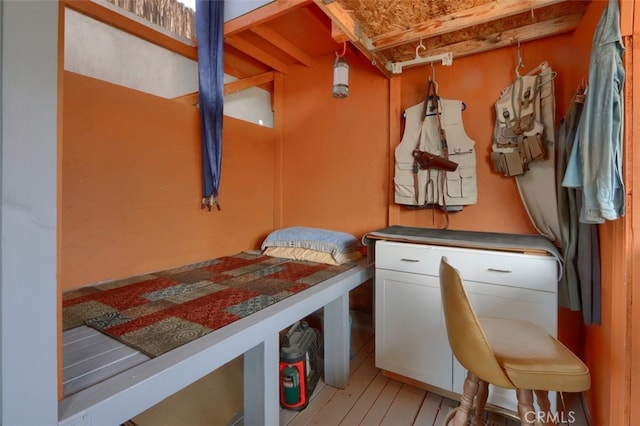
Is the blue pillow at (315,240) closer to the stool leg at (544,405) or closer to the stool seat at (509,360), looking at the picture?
the stool seat at (509,360)

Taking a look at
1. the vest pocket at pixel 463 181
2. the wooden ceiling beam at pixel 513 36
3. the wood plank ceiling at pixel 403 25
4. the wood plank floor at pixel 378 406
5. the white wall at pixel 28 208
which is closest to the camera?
the white wall at pixel 28 208

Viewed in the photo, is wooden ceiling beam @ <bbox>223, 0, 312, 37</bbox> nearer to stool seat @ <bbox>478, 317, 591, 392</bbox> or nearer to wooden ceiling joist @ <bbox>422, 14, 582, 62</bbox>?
wooden ceiling joist @ <bbox>422, 14, 582, 62</bbox>

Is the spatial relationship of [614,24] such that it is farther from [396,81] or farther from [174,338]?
[174,338]

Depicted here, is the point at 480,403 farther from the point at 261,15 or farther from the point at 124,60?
the point at 124,60

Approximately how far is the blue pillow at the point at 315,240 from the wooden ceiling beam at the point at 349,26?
135 cm

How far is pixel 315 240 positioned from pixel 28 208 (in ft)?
6.10

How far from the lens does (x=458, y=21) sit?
175cm

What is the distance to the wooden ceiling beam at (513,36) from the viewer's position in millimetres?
1804

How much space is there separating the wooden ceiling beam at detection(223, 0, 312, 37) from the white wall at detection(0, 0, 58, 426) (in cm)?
157

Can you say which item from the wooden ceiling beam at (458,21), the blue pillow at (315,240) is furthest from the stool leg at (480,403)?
the wooden ceiling beam at (458,21)

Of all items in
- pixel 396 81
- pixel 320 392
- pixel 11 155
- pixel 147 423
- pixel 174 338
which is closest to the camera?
pixel 11 155

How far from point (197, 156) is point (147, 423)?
1.71m

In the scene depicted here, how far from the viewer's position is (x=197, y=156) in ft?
7.53

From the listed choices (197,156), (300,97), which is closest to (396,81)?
(300,97)
